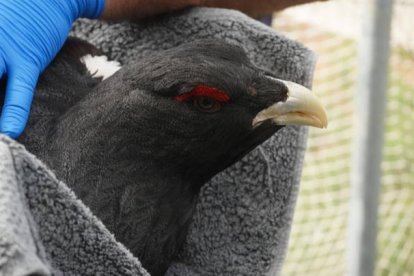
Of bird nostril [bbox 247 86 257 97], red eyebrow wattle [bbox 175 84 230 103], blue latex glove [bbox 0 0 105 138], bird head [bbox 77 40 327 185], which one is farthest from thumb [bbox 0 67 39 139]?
bird nostril [bbox 247 86 257 97]

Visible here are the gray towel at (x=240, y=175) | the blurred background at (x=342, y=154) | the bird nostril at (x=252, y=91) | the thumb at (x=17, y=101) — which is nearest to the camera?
the thumb at (x=17, y=101)

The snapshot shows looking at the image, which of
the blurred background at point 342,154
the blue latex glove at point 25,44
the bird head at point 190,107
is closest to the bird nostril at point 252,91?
the bird head at point 190,107

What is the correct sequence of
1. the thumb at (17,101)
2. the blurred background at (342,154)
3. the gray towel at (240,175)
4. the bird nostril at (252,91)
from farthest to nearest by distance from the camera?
the blurred background at (342,154)
the gray towel at (240,175)
the bird nostril at (252,91)
the thumb at (17,101)

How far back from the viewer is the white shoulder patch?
66.4 inches

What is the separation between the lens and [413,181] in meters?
3.95

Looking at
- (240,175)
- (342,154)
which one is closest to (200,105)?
(240,175)

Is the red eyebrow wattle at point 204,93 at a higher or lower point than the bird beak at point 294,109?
higher

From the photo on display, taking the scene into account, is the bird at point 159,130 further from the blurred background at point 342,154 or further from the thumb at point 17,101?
the blurred background at point 342,154

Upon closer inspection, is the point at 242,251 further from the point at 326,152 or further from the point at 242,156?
the point at 326,152

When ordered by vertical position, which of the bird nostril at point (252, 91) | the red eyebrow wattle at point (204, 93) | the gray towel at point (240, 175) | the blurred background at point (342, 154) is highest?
the red eyebrow wattle at point (204, 93)

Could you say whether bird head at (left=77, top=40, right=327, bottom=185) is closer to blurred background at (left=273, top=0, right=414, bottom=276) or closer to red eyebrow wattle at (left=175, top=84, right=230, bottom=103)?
red eyebrow wattle at (left=175, top=84, right=230, bottom=103)

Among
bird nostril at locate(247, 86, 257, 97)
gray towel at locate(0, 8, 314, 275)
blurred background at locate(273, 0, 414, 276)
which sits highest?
bird nostril at locate(247, 86, 257, 97)

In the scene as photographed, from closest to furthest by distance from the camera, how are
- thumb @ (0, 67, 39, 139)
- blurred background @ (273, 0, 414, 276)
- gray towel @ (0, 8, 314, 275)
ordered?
thumb @ (0, 67, 39, 139) → gray towel @ (0, 8, 314, 275) → blurred background @ (273, 0, 414, 276)

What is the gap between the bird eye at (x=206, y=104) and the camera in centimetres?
147
